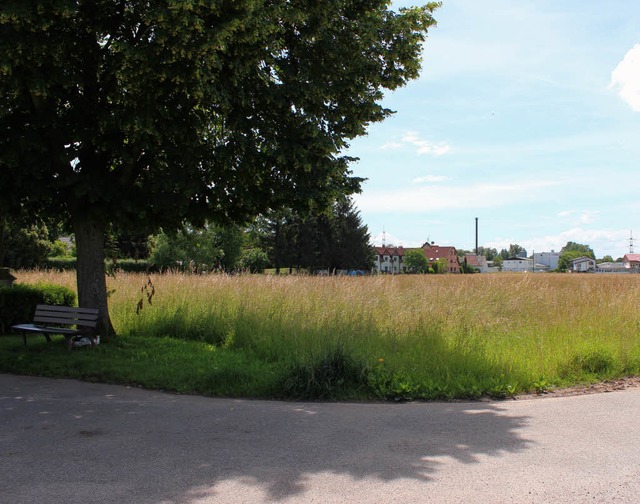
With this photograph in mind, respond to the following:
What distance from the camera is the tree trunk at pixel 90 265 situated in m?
10.3

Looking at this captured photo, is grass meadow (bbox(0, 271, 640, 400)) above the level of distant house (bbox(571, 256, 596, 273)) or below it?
below

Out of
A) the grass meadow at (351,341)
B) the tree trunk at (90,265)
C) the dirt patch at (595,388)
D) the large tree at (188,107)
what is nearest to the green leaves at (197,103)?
the large tree at (188,107)

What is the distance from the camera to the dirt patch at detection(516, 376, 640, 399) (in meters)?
7.10

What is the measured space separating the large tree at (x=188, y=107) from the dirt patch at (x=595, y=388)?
4.94 metres

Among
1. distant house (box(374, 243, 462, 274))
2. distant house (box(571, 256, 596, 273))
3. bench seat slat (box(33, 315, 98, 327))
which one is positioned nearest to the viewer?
bench seat slat (box(33, 315, 98, 327))

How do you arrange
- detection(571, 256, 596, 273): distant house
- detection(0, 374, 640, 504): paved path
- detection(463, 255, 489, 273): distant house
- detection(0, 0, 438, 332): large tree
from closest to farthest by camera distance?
detection(0, 374, 640, 504): paved path < detection(0, 0, 438, 332): large tree < detection(463, 255, 489, 273): distant house < detection(571, 256, 596, 273): distant house

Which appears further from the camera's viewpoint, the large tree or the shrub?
the large tree

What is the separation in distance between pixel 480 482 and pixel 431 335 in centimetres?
511

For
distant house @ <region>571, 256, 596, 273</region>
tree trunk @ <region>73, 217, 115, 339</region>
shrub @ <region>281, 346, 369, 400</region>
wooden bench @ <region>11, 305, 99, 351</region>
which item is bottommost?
shrub @ <region>281, 346, 369, 400</region>

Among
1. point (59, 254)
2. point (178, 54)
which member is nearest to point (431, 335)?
point (178, 54)

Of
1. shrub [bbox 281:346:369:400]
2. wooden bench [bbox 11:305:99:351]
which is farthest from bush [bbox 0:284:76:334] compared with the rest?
shrub [bbox 281:346:369:400]

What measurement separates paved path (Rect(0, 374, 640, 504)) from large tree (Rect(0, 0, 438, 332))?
397 centimetres

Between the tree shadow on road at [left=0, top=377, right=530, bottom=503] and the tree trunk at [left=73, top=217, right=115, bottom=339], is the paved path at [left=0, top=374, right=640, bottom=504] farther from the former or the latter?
the tree trunk at [left=73, top=217, right=115, bottom=339]

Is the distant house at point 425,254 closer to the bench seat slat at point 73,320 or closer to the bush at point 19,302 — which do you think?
the bush at point 19,302
